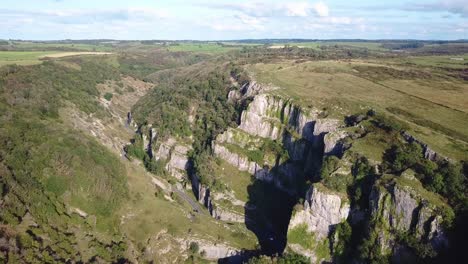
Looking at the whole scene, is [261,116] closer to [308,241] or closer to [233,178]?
[233,178]

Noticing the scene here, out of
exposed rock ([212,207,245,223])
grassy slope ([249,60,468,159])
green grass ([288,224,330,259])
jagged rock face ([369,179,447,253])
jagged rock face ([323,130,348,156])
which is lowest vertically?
exposed rock ([212,207,245,223])

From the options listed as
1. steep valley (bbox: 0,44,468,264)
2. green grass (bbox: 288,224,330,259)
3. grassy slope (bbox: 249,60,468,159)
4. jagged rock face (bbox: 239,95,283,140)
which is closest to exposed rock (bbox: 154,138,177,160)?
steep valley (bbox: 0,44,468,264)

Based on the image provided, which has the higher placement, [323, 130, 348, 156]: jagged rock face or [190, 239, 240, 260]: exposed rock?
[323, 130, 348, 156]: jagged rock face

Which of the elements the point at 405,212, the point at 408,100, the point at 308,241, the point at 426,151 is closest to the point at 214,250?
the point at 308,241

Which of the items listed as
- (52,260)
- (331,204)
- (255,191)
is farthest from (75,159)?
(331,204)

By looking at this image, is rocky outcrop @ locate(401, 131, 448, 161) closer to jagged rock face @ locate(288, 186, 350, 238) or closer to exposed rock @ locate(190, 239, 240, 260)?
jagged rock face @ locate(288, 186, 350, 238)

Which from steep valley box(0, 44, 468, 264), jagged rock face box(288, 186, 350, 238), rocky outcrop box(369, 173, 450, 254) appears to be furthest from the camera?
jagged rock face box(288, 186, 350, 238)
